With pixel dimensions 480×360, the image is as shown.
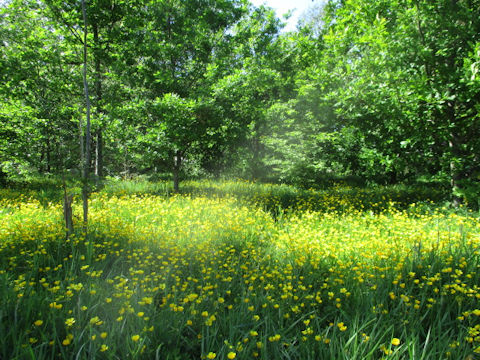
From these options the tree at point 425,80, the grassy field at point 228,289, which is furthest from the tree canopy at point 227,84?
the grassy field at point 228,289

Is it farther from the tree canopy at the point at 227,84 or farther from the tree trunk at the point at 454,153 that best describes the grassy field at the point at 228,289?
the tree canopy at the point at 227,84

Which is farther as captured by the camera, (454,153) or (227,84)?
(227,84)

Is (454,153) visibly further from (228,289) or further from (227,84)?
(228,289)

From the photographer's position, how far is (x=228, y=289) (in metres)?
2.45

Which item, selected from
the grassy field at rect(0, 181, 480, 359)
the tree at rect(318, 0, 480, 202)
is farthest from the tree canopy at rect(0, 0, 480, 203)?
the grassy field at rect(0, 181, 480, 359)

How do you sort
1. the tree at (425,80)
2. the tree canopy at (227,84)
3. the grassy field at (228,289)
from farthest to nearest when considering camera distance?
1. the tree canopy at (227,84)
2. the tree at (425,80)
3. the grassy field at (228,289)

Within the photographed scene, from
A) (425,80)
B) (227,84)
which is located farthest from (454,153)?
(227,84)

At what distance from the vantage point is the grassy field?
171cm

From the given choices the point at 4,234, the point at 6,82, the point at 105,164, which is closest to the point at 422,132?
the point at 4,234

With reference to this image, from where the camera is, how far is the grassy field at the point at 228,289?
171 cm

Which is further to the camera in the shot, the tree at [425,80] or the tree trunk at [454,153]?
the tree trunk at [454,153]

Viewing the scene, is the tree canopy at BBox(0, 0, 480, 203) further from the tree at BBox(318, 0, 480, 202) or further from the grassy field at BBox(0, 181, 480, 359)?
the grassy field at BBox(0, 181, 480, 359)

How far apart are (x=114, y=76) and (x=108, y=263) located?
6.49 meters

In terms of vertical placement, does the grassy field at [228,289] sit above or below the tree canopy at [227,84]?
below
